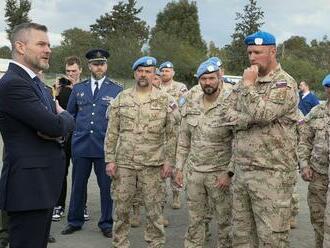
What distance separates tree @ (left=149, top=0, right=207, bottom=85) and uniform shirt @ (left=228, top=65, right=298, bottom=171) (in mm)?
40778

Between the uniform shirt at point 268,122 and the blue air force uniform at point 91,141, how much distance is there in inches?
96.2

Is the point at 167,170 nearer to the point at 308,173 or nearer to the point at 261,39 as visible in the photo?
the point at 308,173

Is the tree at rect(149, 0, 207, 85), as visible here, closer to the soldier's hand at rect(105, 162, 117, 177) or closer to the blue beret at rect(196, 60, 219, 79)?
the soldier's hand at rect(105, 162, 117, 177)

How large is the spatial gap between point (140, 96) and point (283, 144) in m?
1.93

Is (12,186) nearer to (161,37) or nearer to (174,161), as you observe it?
(174,161)

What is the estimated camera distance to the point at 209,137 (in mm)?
5148

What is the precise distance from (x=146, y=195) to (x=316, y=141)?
2010mm

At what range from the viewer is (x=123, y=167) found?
547 cm

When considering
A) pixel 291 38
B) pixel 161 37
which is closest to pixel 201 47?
pixel 161 37

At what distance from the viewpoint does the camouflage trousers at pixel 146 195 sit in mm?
5430

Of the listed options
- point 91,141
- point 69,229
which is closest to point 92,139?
point 91,141

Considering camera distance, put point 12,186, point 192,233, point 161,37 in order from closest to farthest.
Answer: point 12,186 → point 192,233 → point 161,37

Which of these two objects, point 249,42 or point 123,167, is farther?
point 123,167

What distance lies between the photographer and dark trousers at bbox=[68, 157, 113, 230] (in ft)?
20.9
